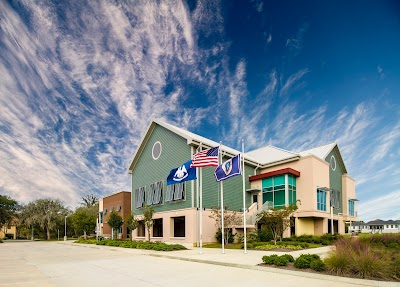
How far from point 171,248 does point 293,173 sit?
15197 millimetres

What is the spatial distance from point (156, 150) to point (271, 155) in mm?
14004

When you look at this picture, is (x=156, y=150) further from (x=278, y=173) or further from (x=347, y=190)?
(x=347, y=190)

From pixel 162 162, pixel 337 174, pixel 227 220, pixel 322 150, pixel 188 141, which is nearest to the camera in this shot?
pixel 227 220

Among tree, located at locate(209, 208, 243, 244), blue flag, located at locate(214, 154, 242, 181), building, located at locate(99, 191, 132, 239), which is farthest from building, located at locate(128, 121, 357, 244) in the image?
blue flag, located at locate(214, 154, 242, 181)

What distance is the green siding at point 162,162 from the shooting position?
31453 millimetres

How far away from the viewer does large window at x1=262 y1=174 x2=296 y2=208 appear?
31719mm

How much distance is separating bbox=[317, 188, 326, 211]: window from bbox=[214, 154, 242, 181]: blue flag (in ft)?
52.7

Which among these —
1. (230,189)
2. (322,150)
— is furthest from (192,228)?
(322,150)

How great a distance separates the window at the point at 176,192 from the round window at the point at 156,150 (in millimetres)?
4696

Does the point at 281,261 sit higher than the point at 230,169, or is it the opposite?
the point at 230,169

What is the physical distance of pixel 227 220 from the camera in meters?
28.2

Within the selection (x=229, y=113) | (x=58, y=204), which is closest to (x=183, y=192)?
(x=229, y=113)

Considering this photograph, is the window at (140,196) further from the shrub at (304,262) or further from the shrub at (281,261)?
the shrub at (304,262)

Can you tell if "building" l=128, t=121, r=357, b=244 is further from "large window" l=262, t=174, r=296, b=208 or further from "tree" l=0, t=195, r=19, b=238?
"tree" l=0, t=195, r=19, b=238
